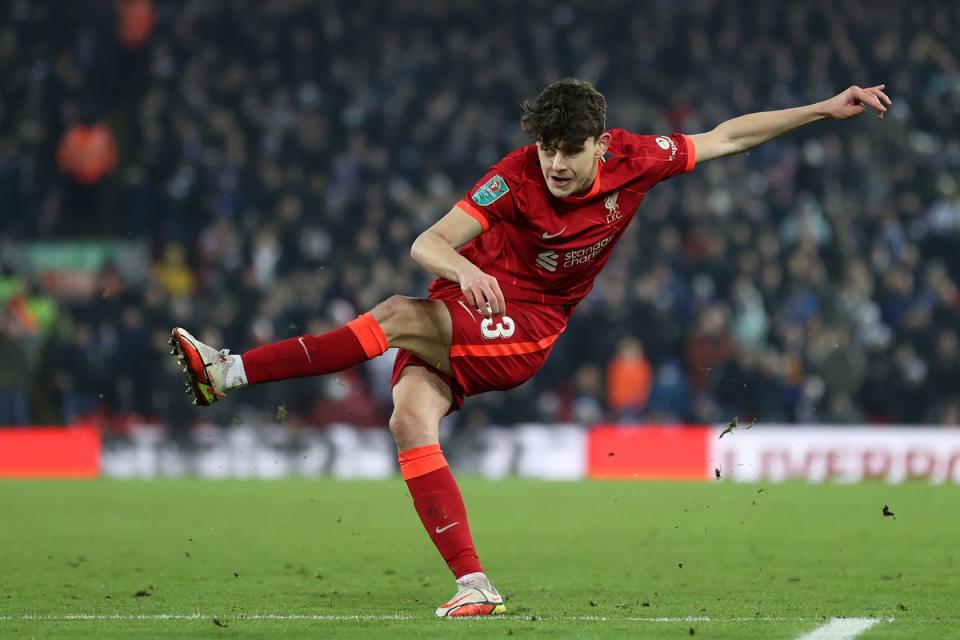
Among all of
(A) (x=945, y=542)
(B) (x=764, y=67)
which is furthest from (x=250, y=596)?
(B) (x=764, y=67)

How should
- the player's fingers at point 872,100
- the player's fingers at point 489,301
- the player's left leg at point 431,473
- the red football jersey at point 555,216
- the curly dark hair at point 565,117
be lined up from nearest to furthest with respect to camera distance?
1. the player's fingers at point 489,301
2. the curly dark hair at point 565,117
3. the player's left leg at point 431,473
4. the red football jersey at point 555,216
5. the player's fingers at point 872,100

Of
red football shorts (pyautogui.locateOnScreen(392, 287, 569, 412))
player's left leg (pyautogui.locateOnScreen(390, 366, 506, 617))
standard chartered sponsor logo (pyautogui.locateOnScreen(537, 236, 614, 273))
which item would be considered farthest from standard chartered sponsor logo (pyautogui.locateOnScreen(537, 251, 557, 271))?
player's left leg (pyautogui.locateOnScreen(390, 366, 506, 617))

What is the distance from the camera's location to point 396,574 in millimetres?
7566

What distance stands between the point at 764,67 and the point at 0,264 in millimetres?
9699

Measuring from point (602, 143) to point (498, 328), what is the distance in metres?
0.84

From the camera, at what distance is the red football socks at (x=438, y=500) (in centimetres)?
592

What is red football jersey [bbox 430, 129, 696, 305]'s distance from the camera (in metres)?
5.99

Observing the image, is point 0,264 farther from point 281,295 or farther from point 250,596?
point 250,596

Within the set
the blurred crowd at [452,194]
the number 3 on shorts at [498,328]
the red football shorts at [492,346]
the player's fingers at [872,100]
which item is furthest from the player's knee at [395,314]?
the blurred crowd at [452,194]

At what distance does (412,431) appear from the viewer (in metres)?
6.00

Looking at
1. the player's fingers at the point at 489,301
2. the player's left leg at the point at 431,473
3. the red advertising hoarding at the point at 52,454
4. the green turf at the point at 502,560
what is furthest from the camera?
the red advertising hoarding at the point at 52,454

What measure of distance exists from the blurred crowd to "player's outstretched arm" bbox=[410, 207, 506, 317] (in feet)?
26.4

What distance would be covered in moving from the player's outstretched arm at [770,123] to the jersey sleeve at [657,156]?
6 cm

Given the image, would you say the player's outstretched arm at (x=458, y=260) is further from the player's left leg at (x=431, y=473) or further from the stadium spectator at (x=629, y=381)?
the stadium spectator at (x=629, y=381)
